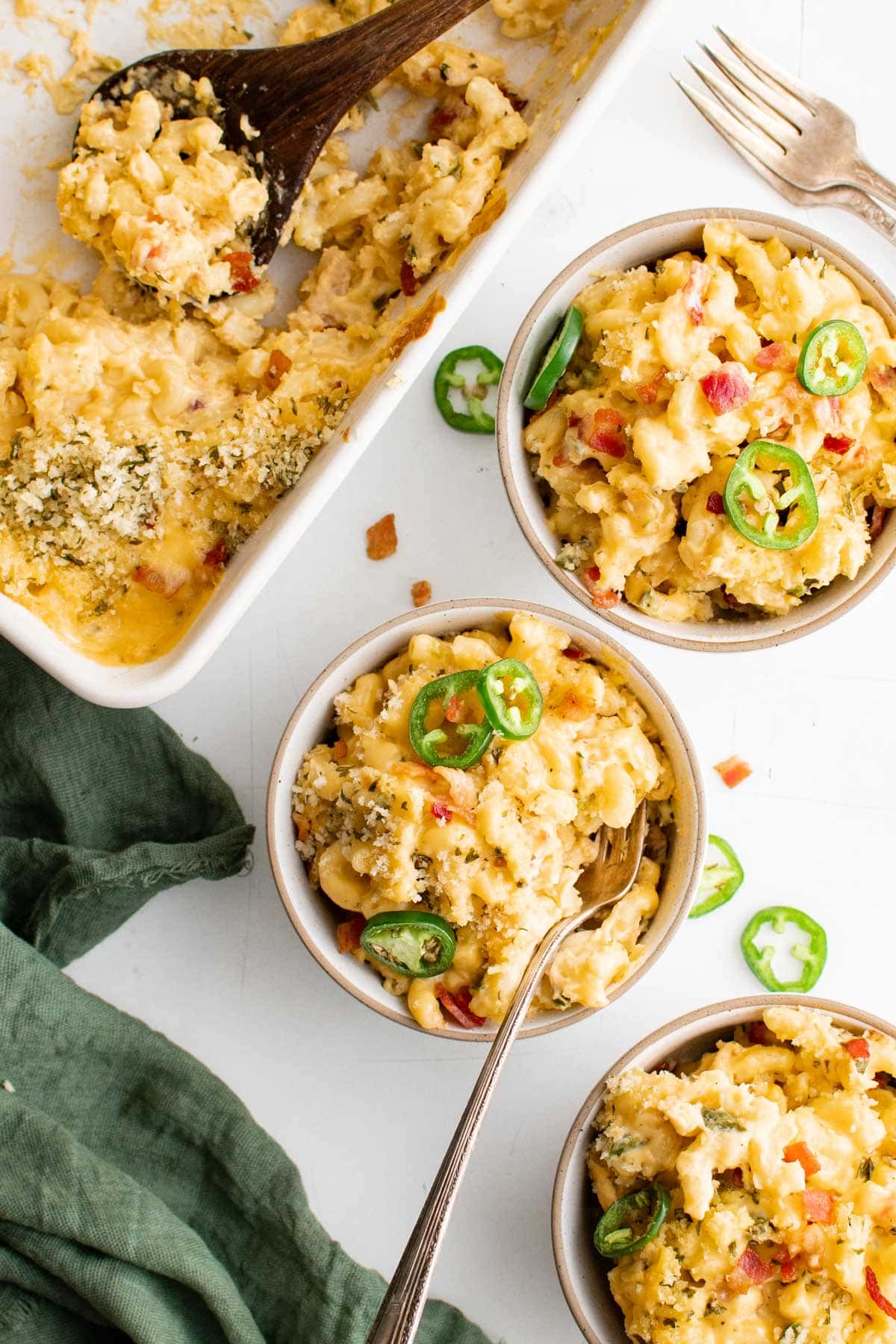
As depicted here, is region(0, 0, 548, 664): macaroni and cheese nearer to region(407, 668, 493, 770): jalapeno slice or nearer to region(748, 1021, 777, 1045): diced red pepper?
region(407, 668, 493, 770): jalapeno slice

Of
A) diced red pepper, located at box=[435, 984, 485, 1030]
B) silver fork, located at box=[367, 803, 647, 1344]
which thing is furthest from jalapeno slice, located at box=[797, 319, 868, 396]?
diced red pepper, located at box=[435, 984, 485, 1030]

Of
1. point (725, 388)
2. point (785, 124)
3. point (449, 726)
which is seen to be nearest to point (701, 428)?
point (725, 388)

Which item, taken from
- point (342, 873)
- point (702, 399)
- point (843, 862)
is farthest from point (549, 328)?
point (843, 862)

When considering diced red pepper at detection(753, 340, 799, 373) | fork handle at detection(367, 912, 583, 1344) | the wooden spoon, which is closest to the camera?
fork handle at detection(367, 912, 583, 1344)

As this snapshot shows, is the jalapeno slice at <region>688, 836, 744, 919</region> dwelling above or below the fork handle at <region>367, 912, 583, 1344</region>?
above

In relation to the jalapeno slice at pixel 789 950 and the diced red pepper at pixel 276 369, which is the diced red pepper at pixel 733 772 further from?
the diced red pepper at pixel 276 369

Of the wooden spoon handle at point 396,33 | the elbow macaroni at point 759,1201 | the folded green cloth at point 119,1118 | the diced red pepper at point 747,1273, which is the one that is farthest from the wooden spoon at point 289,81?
the diced red pepper at point 747,1273

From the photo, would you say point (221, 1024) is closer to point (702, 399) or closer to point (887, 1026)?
point (887, 1026)
